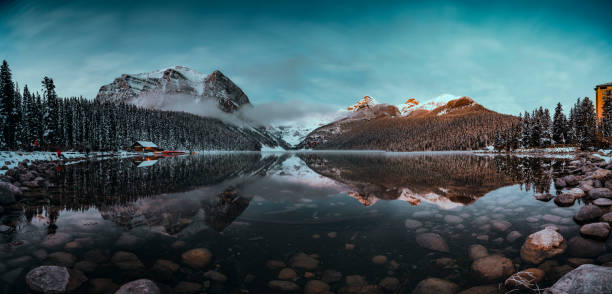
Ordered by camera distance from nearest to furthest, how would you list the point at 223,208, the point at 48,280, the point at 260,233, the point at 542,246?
the point at 48,280 < the point at 542,246 < the point at 260,233 < the point at 223,208

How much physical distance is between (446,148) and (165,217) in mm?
168485

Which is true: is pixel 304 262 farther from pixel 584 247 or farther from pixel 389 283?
pixel 584 247

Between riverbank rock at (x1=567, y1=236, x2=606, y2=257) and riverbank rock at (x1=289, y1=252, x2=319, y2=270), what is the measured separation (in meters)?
7.62

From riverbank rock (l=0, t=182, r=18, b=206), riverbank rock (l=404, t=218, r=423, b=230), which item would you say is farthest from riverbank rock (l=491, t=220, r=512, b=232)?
riverbank rock (l=0, t=182, r=18, b=206)

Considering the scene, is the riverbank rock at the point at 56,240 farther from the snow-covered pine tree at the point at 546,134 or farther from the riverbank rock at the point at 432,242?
the snow-covered pine tree at the point at 546,134

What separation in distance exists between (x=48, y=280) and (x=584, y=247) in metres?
14.5

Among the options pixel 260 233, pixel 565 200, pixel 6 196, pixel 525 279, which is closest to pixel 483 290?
pixel 525 279

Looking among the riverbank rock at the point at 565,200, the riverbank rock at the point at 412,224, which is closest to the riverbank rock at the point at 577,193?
the riverbank rock at the point at 565,200

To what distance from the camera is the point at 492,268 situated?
664 centimetres

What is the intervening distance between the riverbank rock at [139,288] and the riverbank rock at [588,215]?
15.2 meters

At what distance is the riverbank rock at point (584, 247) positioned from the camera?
24.9 feet

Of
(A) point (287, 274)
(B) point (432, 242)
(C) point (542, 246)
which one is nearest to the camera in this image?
(A) point (287, 274)

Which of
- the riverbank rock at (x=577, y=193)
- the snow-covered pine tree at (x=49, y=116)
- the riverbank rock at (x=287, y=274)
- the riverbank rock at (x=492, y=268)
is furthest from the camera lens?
the snow-covered pine tree at (x=49, y=116)

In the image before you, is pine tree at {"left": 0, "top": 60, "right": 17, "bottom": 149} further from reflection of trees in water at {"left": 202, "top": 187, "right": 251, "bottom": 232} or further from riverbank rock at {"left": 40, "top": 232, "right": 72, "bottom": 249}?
riverbank rock at {"left": 40, "top": 232, "right": 72, "bottom": 249}
